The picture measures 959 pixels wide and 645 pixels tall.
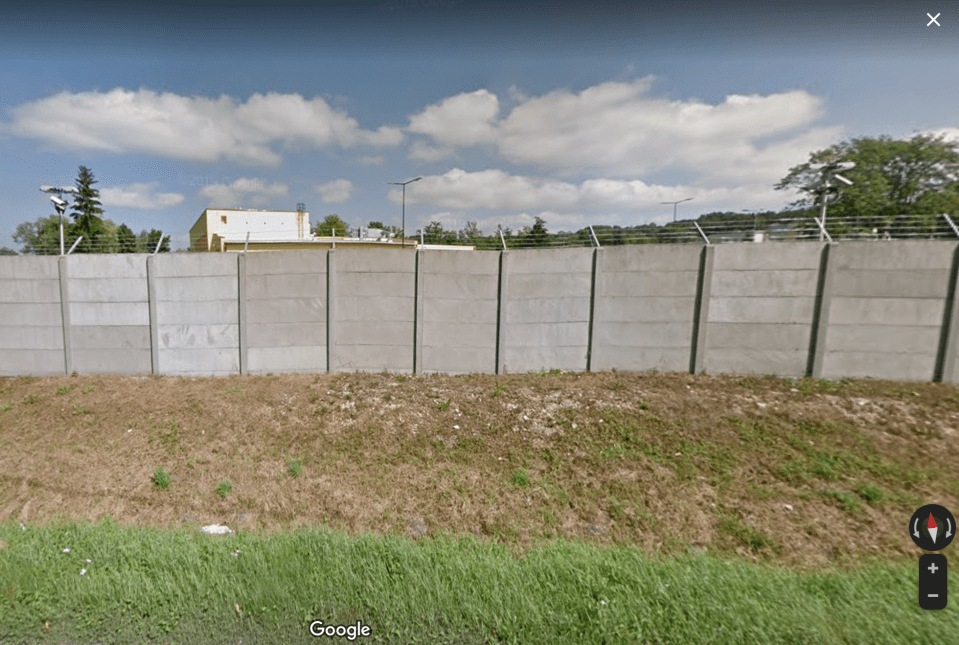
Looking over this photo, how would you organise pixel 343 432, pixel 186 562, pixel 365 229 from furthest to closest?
pixel 365 229
pixel 343 432
pixel 186 562

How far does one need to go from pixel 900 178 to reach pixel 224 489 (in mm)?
36473

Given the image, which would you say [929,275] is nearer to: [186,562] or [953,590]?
[953,590]

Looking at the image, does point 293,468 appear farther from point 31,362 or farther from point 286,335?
point 31,362

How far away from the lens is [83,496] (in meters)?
4.23

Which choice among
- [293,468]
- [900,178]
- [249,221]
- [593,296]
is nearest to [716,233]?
[593,296]

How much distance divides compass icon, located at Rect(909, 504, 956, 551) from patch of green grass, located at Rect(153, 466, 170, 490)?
7569 mm

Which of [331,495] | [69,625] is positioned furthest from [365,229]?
[69,625]

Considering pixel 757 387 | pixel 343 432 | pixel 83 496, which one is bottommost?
pixel 83 496

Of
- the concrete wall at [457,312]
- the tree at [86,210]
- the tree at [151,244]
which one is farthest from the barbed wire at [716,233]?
the tree at [86,210]

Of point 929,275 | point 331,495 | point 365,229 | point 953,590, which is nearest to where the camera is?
point 953,590

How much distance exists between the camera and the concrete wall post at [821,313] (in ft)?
21.1

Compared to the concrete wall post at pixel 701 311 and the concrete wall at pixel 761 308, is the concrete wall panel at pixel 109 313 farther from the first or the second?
the concrete wall at pixel 761 308

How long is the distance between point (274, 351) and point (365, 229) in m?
18.7

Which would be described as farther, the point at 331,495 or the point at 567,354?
the point at 567,354
